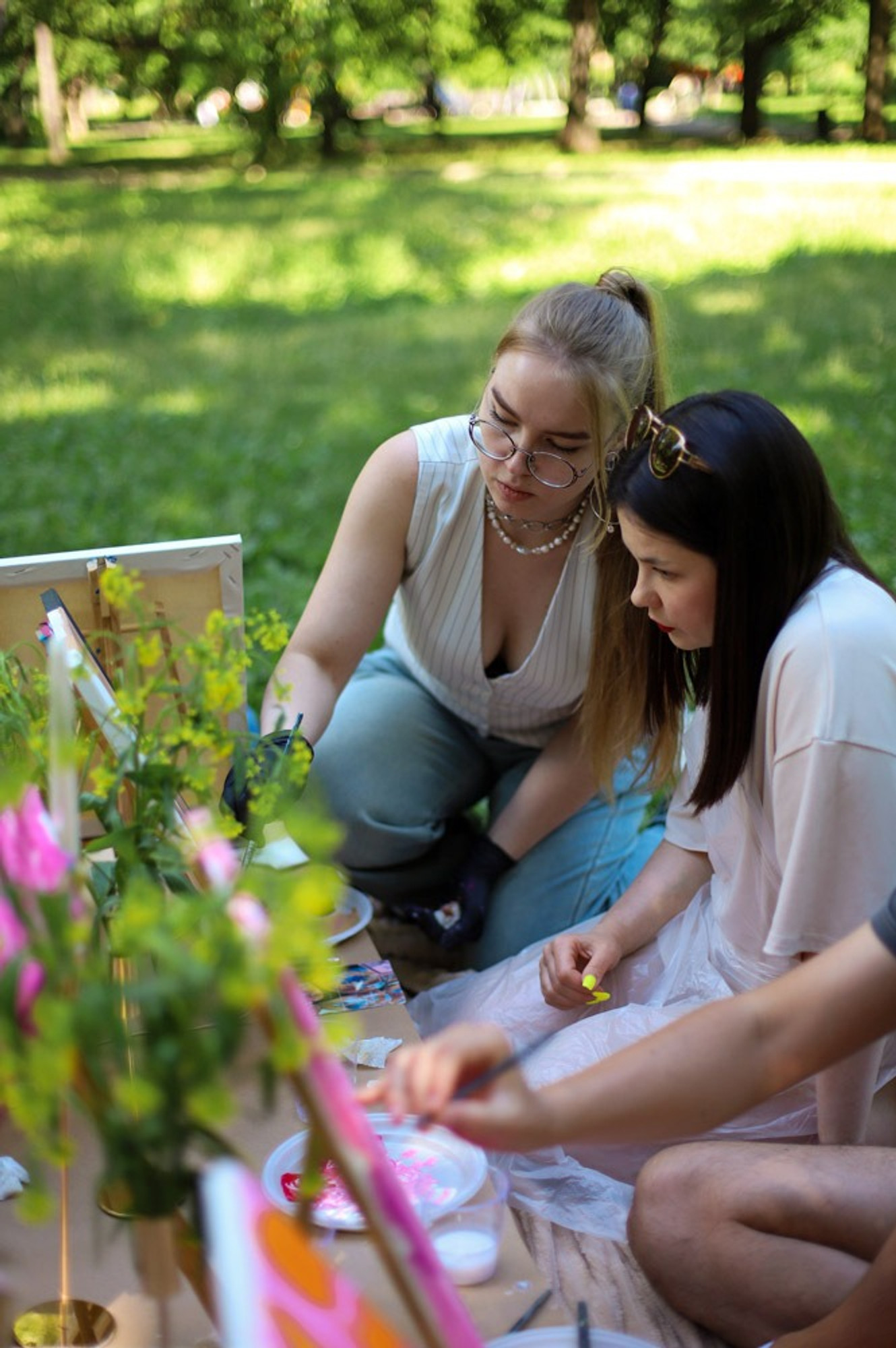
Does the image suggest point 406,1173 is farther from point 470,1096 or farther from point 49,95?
point 49,95

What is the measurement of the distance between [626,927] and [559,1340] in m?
0.83

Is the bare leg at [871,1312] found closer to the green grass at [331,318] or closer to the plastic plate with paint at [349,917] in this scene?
the plastic plate with paint at [349,917]

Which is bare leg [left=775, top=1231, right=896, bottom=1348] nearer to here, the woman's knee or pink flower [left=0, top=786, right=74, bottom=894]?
the woman's knee

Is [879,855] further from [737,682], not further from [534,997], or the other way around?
[534,997]

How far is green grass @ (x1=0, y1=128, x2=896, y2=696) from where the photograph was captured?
4824 millimetres

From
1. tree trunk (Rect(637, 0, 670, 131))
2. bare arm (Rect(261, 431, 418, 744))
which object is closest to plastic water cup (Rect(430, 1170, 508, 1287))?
bare arm (Rect(261, 431, 418, 744))

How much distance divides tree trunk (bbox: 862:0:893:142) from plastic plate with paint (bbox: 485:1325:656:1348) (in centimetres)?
970

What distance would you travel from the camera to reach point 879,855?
1559 mm

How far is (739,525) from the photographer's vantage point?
62.0 inches

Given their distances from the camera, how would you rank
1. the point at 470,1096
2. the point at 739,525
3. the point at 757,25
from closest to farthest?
the point at 470,1096 < the point at 739,525 < the point at 757,25

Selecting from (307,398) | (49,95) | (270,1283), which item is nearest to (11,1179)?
(270,1283)

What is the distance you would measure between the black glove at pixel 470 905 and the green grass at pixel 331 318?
2.83ft

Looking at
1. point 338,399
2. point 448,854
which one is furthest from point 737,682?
point 338,399

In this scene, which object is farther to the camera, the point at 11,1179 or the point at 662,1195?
the point at 662,1195
